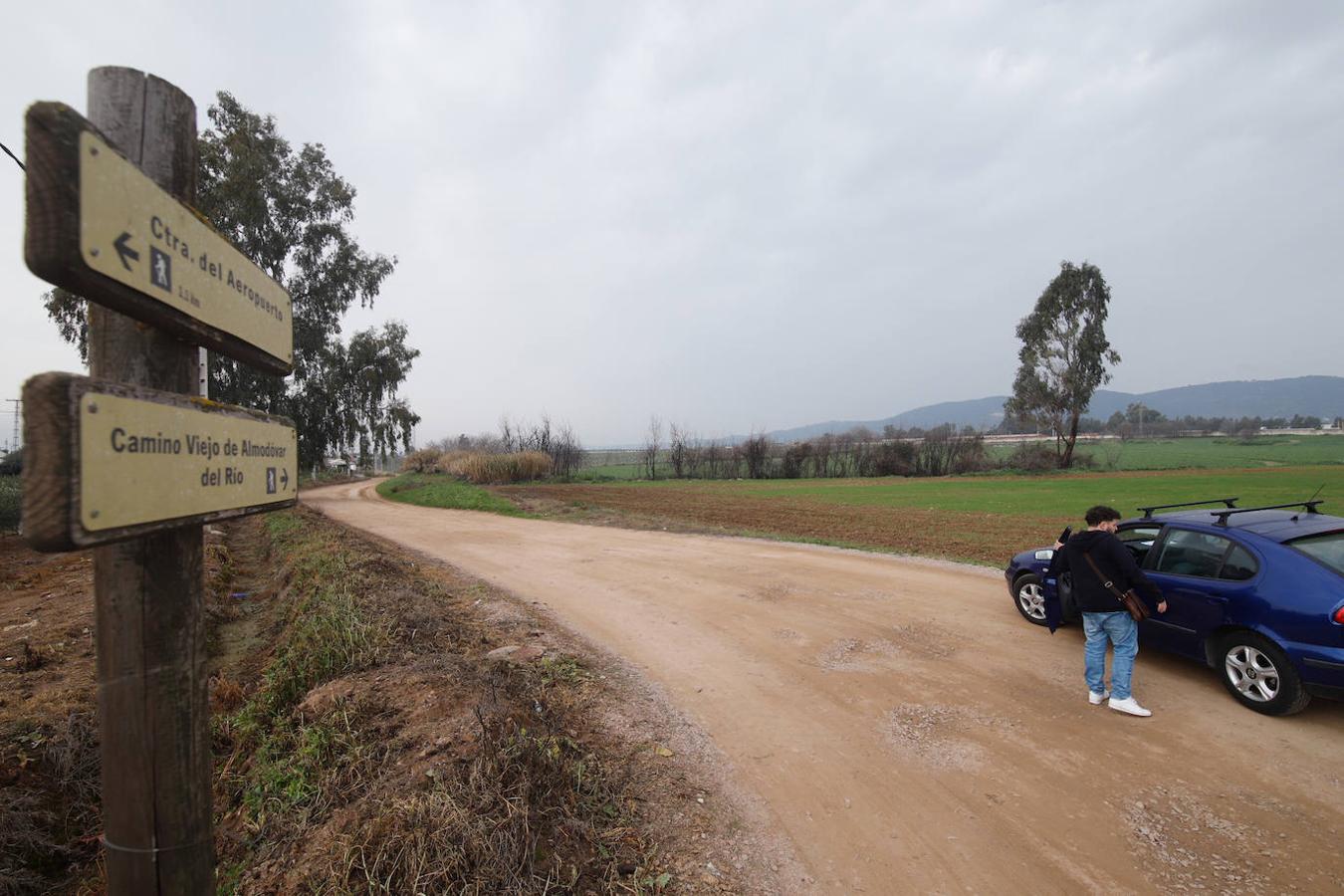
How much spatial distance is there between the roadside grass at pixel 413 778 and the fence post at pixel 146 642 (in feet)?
3.41

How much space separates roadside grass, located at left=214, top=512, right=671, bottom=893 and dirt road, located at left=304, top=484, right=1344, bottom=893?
3.32ft

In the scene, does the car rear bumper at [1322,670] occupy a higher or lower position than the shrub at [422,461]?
lower

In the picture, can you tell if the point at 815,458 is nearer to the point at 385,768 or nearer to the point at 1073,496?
the point at 1073,496

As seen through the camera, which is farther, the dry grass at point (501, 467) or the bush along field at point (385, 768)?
the dry grass at point (501, 467)

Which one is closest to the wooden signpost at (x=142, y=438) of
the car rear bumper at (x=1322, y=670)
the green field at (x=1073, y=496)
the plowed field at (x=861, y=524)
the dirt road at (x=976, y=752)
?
the dirt road at (x=976, y=752)

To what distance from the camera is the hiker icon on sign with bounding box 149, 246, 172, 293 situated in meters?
1.69

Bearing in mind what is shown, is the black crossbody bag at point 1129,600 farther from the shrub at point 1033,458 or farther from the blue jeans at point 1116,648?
the shrub at point 1033,458

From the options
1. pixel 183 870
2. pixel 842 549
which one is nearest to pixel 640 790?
pixel 183 870

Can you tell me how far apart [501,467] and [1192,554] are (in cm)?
3681

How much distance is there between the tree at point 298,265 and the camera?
22.7 m

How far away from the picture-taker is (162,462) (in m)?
1.65

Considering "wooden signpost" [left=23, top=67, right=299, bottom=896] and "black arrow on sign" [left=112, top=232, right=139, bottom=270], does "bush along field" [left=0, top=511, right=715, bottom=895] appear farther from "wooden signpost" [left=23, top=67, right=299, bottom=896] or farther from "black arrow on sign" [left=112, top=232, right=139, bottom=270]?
"black arrow on sign" [left=112, top=232, right=139, bottom=270]

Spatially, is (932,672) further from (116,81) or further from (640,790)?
(116,81)

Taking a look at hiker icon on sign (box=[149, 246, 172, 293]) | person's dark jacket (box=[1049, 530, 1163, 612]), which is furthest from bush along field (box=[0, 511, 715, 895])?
person's dark jacket (box=[1049, 530, 1163, 612])
